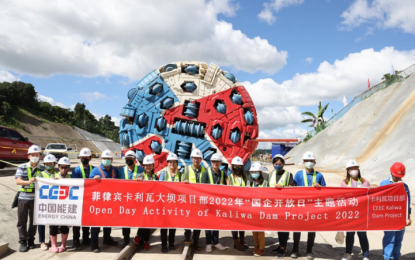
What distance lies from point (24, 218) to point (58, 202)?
67 cm

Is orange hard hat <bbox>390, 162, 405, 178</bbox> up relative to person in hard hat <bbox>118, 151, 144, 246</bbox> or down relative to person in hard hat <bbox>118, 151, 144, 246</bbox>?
up

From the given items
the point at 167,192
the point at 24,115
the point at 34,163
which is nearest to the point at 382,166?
the point at 167,192

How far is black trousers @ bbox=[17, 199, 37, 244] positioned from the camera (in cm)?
548

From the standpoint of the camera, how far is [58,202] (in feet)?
18.3

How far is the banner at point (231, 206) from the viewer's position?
5.50 m

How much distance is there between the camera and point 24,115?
155ft

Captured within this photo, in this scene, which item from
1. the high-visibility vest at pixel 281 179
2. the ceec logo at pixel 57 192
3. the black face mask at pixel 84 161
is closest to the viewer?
the ceec logo at pixel 57 192

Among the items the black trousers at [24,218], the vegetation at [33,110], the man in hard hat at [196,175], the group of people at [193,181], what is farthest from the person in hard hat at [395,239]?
the vegetation at [33,110]

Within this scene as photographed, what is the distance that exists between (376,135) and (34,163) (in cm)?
2297

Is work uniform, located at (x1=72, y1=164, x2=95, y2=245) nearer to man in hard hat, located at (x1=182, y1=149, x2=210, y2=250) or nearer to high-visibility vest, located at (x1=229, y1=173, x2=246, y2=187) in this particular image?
man in hard hat, located at (x1=182, y1=149, x2=210, y2=250)

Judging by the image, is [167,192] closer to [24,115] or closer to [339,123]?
[339,123]

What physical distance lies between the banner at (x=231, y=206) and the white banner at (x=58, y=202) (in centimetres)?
2

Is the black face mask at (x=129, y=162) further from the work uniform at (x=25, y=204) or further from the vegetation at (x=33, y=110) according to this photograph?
the vegetation at (x=33, y=110)

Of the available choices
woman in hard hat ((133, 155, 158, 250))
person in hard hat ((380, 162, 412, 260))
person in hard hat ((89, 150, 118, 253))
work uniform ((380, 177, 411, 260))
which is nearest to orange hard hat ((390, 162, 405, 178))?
person in hard hat ((380, 162, 412, 260))
